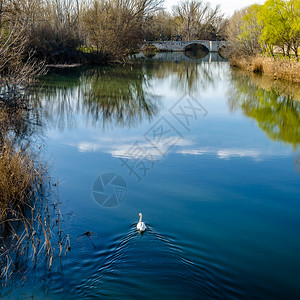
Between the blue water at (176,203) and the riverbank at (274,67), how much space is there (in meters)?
6.71

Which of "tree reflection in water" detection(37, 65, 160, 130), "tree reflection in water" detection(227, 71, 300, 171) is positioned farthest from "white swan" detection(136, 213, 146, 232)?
"tree reflection in water" detection(37, 65, 160, 130)

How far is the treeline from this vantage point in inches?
855

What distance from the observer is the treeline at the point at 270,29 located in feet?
71.3

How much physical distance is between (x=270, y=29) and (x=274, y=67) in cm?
292

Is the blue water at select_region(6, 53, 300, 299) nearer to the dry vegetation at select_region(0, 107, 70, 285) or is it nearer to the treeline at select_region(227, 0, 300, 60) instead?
the dry vegetation at select_region(0, 107, 70, 285)

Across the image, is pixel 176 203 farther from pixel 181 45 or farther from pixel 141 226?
pixel 181 45

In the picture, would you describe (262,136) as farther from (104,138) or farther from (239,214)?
(239,214)

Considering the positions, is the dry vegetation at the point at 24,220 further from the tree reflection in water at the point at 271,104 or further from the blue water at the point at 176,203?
the tree reflection in water at the point at 271,104

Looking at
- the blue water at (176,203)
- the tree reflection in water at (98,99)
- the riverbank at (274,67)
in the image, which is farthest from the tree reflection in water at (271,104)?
the tree reflection in water at (98,99)

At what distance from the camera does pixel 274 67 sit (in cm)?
2162

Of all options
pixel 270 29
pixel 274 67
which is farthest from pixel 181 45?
pixel 274 67

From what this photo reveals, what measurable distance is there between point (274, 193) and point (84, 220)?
10.6ft

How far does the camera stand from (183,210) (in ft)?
19.5

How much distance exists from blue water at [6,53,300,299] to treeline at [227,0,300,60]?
32.9 feet
